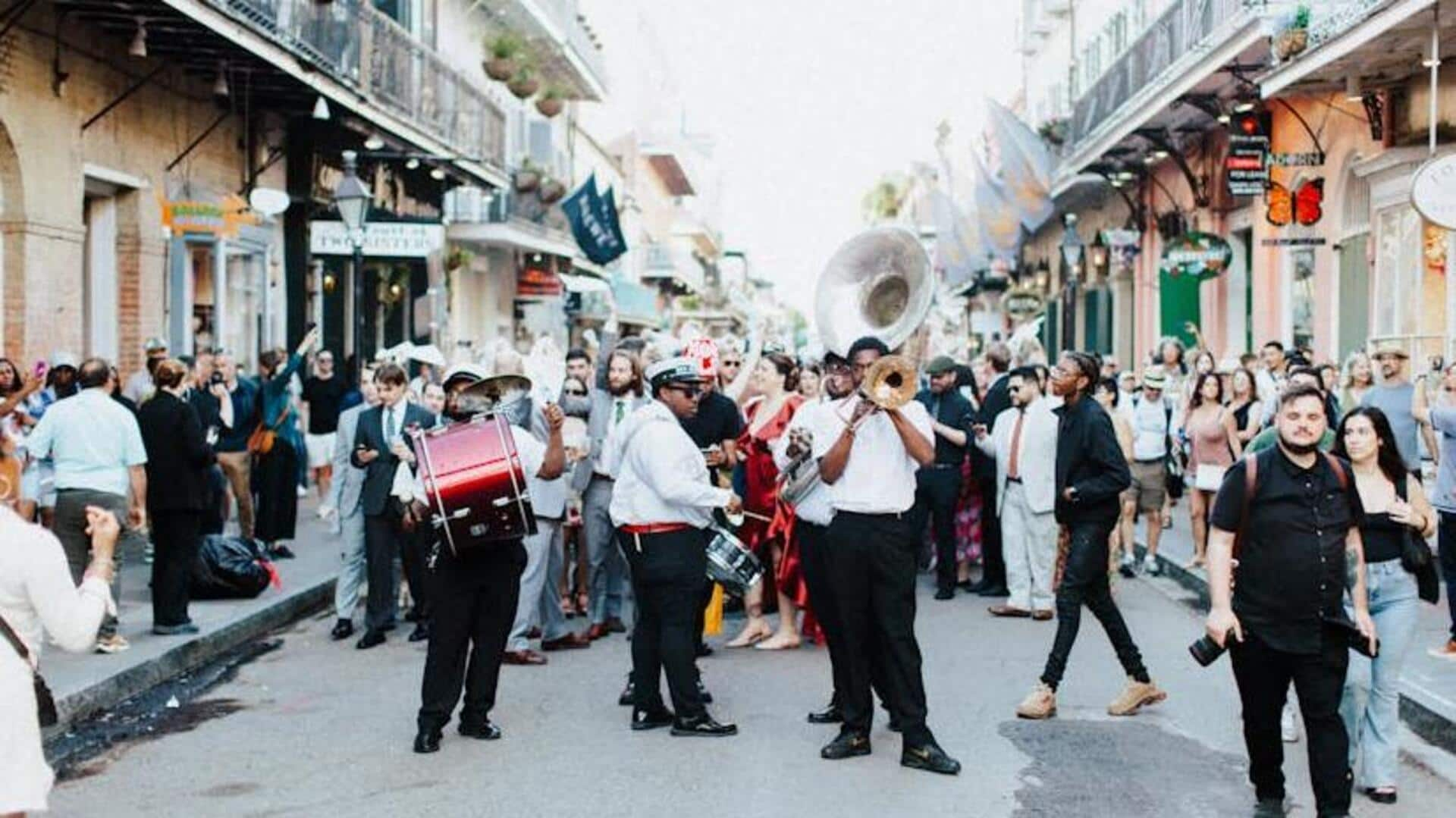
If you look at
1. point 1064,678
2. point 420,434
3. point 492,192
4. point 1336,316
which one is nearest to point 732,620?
point 1064,678

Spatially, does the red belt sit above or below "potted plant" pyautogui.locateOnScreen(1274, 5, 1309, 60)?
below

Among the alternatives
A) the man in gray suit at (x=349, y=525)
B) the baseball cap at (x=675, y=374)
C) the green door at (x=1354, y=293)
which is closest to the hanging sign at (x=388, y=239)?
the man in gray suit at (x=349, y=525)

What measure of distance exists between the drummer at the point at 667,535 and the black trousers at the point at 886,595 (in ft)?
2.78

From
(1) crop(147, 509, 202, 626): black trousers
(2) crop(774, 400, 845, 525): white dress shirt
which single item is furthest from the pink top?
(1) crop(147, 509, 202, 626): black trousers

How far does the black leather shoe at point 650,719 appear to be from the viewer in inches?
335

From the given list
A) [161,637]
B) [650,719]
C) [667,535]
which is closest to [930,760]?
[650,719]

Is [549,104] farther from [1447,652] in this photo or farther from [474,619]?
[474,619]

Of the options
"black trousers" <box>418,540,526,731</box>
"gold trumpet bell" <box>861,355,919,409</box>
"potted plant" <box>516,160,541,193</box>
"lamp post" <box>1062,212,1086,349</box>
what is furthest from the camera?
"potted plant" <box>516,160,541,193</box>

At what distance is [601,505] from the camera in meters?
11.3

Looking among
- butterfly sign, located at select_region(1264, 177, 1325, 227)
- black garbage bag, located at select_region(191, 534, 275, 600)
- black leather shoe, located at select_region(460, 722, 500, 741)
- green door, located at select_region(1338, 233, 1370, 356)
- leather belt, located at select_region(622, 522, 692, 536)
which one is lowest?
black leather shoe, located at select_region(460, 722, 500, 741)

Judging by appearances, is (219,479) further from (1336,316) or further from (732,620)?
(1336,316)

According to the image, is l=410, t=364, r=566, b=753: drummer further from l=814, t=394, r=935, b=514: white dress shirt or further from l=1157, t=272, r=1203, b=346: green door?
l=1157, t=272, r=1203, b=346: green door

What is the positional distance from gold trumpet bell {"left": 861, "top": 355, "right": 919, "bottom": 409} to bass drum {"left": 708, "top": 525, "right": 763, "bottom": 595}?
177 centimetres

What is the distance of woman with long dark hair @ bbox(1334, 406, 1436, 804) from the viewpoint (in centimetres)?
707
